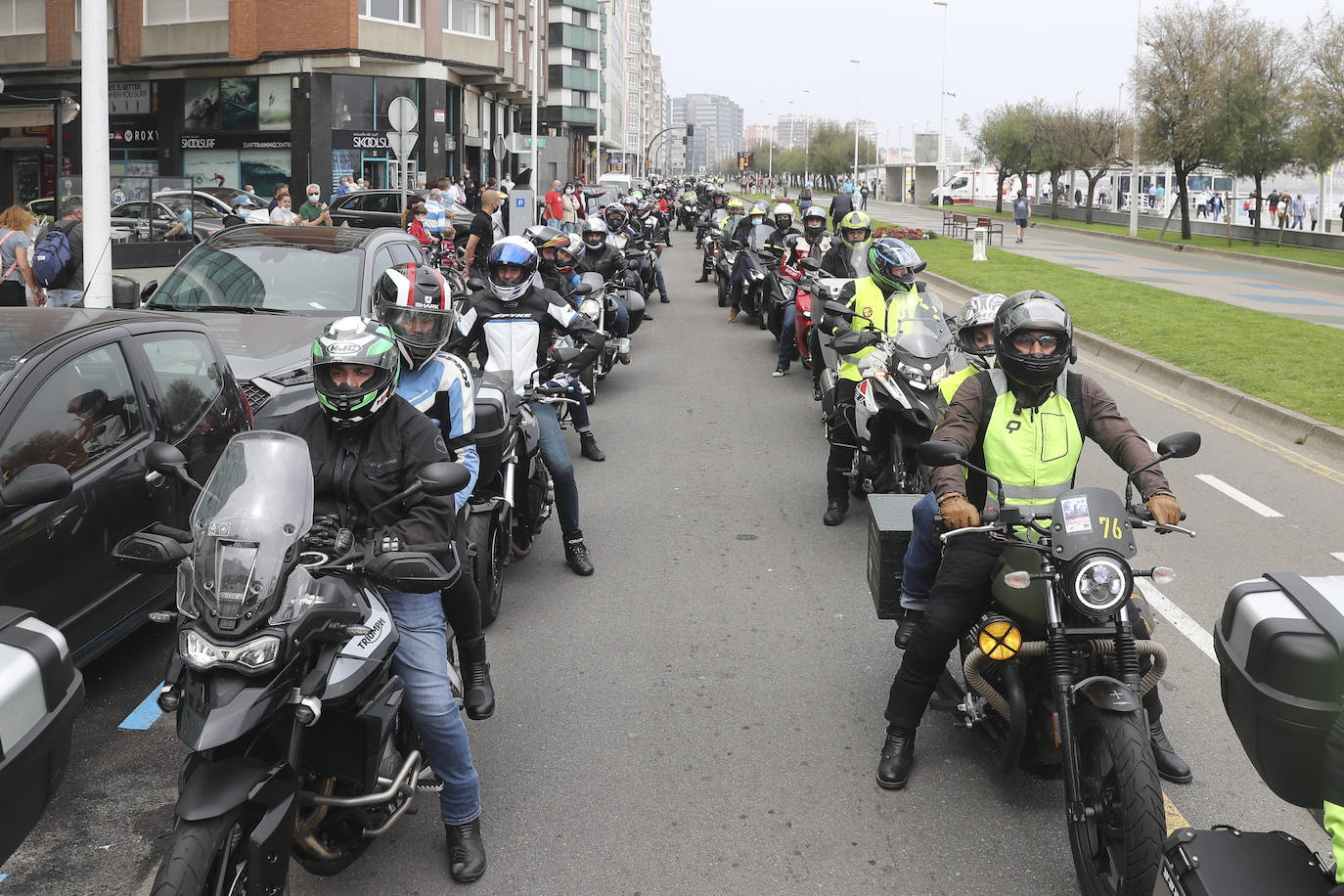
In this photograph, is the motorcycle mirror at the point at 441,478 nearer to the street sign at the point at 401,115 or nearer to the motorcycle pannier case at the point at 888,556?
the motorcycle pannier case at the point at 888,556

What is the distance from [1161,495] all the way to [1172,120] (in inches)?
1861

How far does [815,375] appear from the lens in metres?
13.3

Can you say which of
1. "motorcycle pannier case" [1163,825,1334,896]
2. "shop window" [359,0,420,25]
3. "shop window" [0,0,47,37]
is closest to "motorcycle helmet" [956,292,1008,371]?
"motorcycle pannier case" [1163,825,1334,896]

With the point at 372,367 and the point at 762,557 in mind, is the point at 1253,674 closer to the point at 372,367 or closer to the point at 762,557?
the point at 372,367

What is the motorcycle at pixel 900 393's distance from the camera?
25.8ft

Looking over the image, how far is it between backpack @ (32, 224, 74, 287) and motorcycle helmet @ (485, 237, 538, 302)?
6.88 m

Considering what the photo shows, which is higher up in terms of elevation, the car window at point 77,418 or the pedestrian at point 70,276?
the pedestrian at point 70,276

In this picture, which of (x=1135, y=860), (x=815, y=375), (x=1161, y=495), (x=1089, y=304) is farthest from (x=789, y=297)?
(x=1135, y=860)

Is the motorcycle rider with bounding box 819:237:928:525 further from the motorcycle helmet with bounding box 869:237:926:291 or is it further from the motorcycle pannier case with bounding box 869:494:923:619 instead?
the motorcycle pannier case with bounding box 869:494:923:619

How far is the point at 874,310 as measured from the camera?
8789 mm

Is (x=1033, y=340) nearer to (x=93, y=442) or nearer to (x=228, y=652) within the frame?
(x=228, y=652)

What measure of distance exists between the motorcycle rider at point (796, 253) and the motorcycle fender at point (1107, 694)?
412 inches

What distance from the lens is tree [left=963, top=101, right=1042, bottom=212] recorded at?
242ft

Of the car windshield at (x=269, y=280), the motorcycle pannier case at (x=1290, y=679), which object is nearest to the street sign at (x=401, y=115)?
the car windshield at (x=269, y=280)
